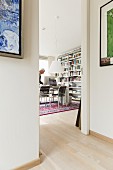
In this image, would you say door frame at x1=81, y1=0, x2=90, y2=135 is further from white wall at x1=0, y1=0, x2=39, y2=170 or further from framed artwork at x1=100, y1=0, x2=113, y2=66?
white wall at x1=0, y1=0, x2=39, y2=170

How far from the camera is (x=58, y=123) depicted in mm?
2980

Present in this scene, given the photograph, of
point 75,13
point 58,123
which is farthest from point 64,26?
point 58,123

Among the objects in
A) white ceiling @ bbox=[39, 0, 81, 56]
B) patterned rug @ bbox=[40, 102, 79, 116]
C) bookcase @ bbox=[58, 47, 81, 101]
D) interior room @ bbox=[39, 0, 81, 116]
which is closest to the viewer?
white ceiling @ bbox=[39, 0, 81, 56]

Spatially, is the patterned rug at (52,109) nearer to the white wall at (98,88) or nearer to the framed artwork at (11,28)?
the white wall at (98,88)

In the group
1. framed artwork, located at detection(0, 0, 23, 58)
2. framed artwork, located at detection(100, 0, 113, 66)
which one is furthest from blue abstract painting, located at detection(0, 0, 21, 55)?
framed artwork, located at detection(100, 0, 113, 66)

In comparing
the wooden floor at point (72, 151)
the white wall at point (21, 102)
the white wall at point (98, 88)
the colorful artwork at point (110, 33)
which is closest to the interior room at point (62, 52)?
the white wall at point (98, 88)

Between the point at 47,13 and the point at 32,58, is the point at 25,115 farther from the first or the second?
the point at 47,13

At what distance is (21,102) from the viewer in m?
1.38

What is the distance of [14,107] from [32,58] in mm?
530

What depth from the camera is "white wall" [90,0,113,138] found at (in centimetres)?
204

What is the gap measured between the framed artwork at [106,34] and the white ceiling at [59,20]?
3.29ft

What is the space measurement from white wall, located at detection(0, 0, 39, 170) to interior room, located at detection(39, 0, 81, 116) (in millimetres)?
1878

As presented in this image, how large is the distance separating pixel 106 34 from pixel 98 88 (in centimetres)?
83

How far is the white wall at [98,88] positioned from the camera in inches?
80.5
